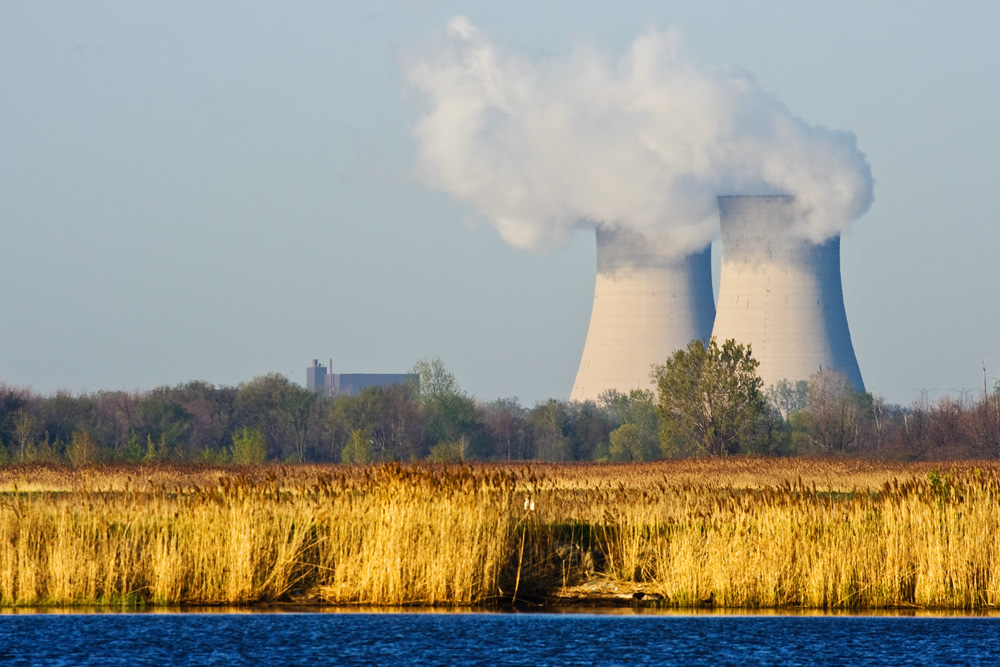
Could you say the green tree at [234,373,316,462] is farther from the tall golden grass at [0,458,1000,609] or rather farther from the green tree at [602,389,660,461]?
the tall golden grass at [0,458,1000,609]

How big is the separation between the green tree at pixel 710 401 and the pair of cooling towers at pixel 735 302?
10.1m

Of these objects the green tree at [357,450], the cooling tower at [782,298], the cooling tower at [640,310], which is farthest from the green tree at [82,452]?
the cooling tower at [782,298]

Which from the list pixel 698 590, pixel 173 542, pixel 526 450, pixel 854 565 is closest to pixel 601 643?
pixel 698 590

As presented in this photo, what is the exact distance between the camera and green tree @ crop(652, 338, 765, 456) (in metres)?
27.4

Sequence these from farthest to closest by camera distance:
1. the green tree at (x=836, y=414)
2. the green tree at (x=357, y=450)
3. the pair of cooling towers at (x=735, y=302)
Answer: the pair of cooling towers at (x=735, y=302) < the green tree at (x=357, y=450) < the green tree at (x=836, y=414)

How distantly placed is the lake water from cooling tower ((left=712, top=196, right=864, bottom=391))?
29.1m

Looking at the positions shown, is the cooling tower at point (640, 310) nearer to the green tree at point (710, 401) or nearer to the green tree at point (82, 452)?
the green tree at point (710, 401)

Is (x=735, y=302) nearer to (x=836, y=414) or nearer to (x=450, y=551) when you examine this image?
(x=836, y=414)

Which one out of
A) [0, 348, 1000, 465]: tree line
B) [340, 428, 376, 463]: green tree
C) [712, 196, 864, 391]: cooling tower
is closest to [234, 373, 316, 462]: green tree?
[0, 348, 1000, 465]: tree line

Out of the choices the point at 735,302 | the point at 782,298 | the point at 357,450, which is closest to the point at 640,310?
the point at 735,302

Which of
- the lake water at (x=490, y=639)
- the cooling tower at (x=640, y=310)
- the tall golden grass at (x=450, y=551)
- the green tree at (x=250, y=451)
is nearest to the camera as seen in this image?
the lake water at (x=490, y=639)

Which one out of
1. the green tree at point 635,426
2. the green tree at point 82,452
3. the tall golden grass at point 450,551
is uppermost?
the green tree at point 635,426

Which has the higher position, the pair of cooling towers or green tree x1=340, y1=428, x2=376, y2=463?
the pair of cooling towers

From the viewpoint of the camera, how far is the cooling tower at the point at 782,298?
1487 inches
